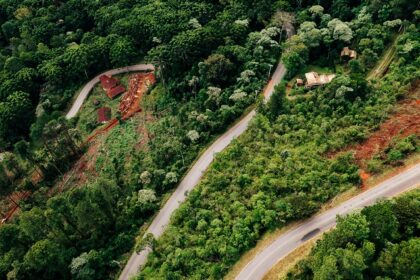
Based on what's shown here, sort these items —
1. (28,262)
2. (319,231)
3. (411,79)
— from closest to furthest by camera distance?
(319,231), (28,262), (411,79)

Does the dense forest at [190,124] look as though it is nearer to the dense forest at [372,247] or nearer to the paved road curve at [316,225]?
the paved road curve at [316,225]

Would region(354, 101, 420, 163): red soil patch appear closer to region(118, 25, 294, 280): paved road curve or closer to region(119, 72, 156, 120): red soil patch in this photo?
region(118, 25, 294, 280): paved road curve

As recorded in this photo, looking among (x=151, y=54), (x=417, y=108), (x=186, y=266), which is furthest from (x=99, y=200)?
(x=417, y=108)

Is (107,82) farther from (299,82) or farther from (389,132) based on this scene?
(389,132)

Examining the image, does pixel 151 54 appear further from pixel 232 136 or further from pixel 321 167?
pixel 321 167

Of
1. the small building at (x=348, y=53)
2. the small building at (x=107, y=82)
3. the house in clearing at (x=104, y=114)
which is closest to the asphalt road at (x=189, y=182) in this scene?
the small building at (x=348, y=53)

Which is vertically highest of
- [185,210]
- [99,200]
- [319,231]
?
[99,200]
